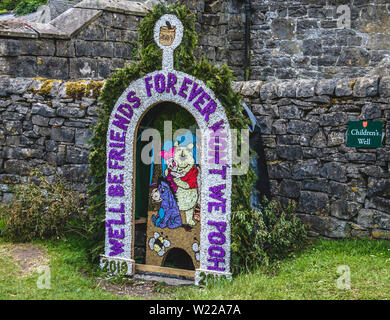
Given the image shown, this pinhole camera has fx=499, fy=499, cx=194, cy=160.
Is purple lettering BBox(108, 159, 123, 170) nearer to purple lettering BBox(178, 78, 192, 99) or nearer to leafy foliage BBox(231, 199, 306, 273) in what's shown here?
purple lettering BBox(178, 78, 192, 99)

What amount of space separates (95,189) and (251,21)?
540 centimetres

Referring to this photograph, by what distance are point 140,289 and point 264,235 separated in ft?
4.63

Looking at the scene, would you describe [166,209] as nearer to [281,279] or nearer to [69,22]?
[281,279]

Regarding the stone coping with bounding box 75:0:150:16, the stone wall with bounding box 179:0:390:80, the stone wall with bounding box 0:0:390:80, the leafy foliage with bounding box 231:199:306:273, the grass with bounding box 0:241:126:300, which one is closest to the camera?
the grass with bounding box 0:241:126:300

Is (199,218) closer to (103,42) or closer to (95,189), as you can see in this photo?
(95,189)

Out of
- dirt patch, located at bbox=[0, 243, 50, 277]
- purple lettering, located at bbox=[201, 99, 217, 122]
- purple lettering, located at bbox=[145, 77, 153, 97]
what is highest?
purple lettering, located at bbox=[145, 77, 153, 97]

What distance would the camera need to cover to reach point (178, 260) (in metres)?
5.83

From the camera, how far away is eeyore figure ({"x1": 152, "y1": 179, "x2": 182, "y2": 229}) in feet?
18.0

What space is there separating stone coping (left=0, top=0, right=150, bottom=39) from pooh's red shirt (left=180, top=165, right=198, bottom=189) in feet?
11.5

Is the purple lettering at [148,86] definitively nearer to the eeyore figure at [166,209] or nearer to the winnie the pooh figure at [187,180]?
the winnie the pooh figure at [187,180]

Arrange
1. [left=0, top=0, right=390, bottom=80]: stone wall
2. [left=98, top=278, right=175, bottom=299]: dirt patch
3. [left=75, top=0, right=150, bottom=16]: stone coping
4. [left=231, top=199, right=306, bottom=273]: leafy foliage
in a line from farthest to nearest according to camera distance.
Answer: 1. [left=75, top=0, right=150, bottom=16]: stone coping
2. [left=0, top=0, right=390, bottom=80]: stone wall
3. [left=231, top=199, right=306, bottom=273]: leafy foliage
4. [left=98, top=278, right=175, bottom=299]: dirt patch

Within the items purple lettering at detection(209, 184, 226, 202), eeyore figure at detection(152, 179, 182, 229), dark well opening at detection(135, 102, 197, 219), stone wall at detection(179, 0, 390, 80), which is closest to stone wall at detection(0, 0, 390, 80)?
stone wall at detection(179, 0, 390, 80)

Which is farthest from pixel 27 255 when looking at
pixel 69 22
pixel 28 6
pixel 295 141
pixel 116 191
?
pixel 28 6

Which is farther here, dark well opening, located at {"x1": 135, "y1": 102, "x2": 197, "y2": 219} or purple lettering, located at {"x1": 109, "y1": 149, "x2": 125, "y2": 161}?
dark well opening, located at {"x1": 135, "y1": 102, "x2": 197, "y2": 219}
